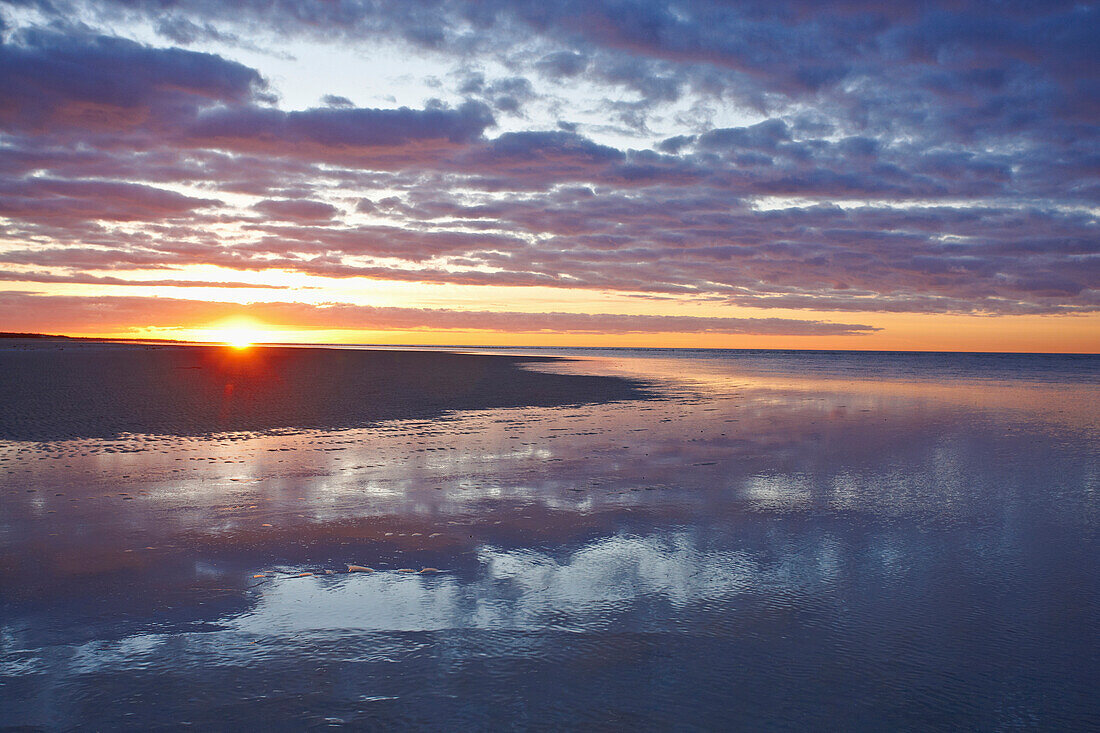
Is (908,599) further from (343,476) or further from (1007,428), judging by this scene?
(1007,428)

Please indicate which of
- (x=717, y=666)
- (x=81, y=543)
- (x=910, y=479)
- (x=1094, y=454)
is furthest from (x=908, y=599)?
(x=1094, y=454)

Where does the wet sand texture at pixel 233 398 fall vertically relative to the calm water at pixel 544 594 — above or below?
above

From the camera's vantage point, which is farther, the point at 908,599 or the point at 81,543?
the point at 81,543

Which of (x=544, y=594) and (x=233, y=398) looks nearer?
(x=544, y=594)

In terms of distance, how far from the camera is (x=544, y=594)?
6.70 meters

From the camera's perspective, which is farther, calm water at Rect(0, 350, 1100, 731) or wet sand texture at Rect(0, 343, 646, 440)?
wet sand texture at Rect(0, 343, 646, 440)

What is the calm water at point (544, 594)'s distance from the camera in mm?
4719

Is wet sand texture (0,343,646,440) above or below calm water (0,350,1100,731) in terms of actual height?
above

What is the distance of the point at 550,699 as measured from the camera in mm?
4750

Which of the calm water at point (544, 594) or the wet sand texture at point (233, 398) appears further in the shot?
the wet sand texture at point (233, 398)

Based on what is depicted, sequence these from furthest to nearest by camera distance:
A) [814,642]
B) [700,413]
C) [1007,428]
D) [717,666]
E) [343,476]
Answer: [700,413] < [1007,428] < [343,476] < [814,642] < [717,666]

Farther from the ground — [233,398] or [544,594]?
[233,398]

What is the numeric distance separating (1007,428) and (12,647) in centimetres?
2445

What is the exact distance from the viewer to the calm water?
4.72m
